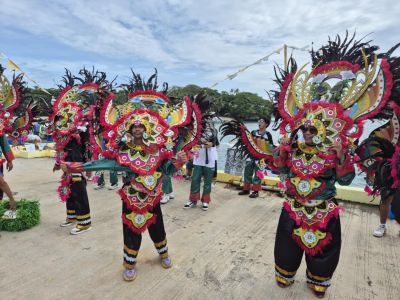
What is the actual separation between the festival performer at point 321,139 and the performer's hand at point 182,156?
3.01 ft

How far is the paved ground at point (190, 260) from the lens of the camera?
9.70 ft

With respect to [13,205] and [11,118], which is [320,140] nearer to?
[13,205]

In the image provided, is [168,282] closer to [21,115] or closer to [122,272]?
[122,272]

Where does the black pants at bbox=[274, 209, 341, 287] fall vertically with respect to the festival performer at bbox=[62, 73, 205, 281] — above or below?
below

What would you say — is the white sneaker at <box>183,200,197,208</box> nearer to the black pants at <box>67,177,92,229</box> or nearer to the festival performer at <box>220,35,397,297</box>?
the black pants at <box>67,177,92,229</box>

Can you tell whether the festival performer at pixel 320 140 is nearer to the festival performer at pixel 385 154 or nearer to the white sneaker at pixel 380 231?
the festival performer at pixel 385 154

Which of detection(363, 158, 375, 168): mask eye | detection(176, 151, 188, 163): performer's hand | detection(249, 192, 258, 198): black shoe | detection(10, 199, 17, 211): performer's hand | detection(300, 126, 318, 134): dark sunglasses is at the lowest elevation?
detection(249, 192, 258, 198): black shoe

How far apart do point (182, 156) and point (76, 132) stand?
2.00 meters

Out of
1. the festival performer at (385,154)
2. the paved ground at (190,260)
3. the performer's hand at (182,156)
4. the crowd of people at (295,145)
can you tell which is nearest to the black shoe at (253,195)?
the paved ground at (190,260)

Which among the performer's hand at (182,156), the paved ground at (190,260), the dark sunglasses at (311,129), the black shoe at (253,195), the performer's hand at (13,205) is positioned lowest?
the paved ground at (190,260)

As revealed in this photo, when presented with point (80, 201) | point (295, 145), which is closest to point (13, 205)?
point (80, 201)

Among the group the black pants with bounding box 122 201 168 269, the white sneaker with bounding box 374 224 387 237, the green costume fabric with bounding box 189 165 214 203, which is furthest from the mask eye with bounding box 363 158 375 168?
the green costume fabric with bounding box 189 165 214 203

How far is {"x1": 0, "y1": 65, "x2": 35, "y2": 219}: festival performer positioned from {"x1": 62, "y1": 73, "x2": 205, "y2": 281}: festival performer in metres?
2.12

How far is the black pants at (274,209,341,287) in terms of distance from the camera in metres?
2.69
